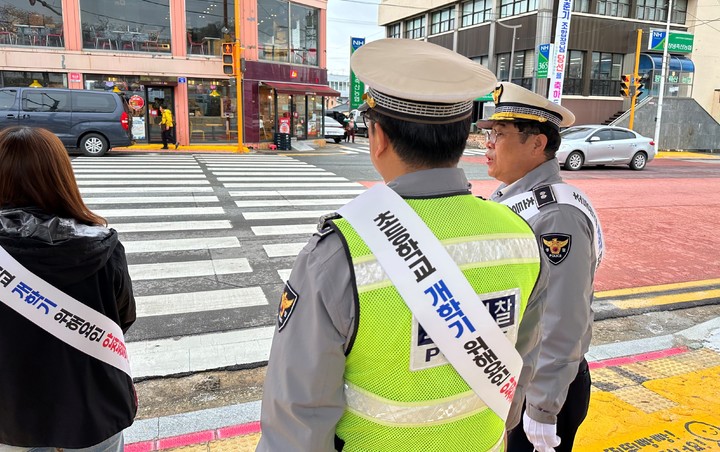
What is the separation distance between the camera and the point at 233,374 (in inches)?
155

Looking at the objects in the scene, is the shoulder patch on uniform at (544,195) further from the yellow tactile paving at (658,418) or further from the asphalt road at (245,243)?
the asphalt road at (245,243)

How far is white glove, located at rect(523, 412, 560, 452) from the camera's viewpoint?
218cm

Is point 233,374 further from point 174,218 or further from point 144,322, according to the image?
point 174,218

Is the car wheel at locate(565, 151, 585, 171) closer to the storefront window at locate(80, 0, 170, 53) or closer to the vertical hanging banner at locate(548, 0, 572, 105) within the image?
the vertical hanging banner at locate(548, 0, 572, 105)

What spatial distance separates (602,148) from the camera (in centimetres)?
1870

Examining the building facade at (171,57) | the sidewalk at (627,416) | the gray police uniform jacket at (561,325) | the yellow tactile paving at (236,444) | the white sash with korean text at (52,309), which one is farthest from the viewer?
the building facade at (171,57)

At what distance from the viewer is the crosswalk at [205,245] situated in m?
4.41

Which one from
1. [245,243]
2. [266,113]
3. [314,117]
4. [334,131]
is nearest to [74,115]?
[266,113]

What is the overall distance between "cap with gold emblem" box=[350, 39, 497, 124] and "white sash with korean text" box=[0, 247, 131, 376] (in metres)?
1.32

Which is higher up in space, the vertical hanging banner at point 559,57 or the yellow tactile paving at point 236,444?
the vertical hanging banner at point 559,57

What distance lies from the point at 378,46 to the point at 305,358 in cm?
83

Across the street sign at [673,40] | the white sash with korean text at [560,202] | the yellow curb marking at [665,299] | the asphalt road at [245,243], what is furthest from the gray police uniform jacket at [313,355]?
the street sign at [673,40]

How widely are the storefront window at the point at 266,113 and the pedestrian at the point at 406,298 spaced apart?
77.3 feet

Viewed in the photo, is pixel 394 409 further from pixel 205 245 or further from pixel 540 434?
pixel 205 245
